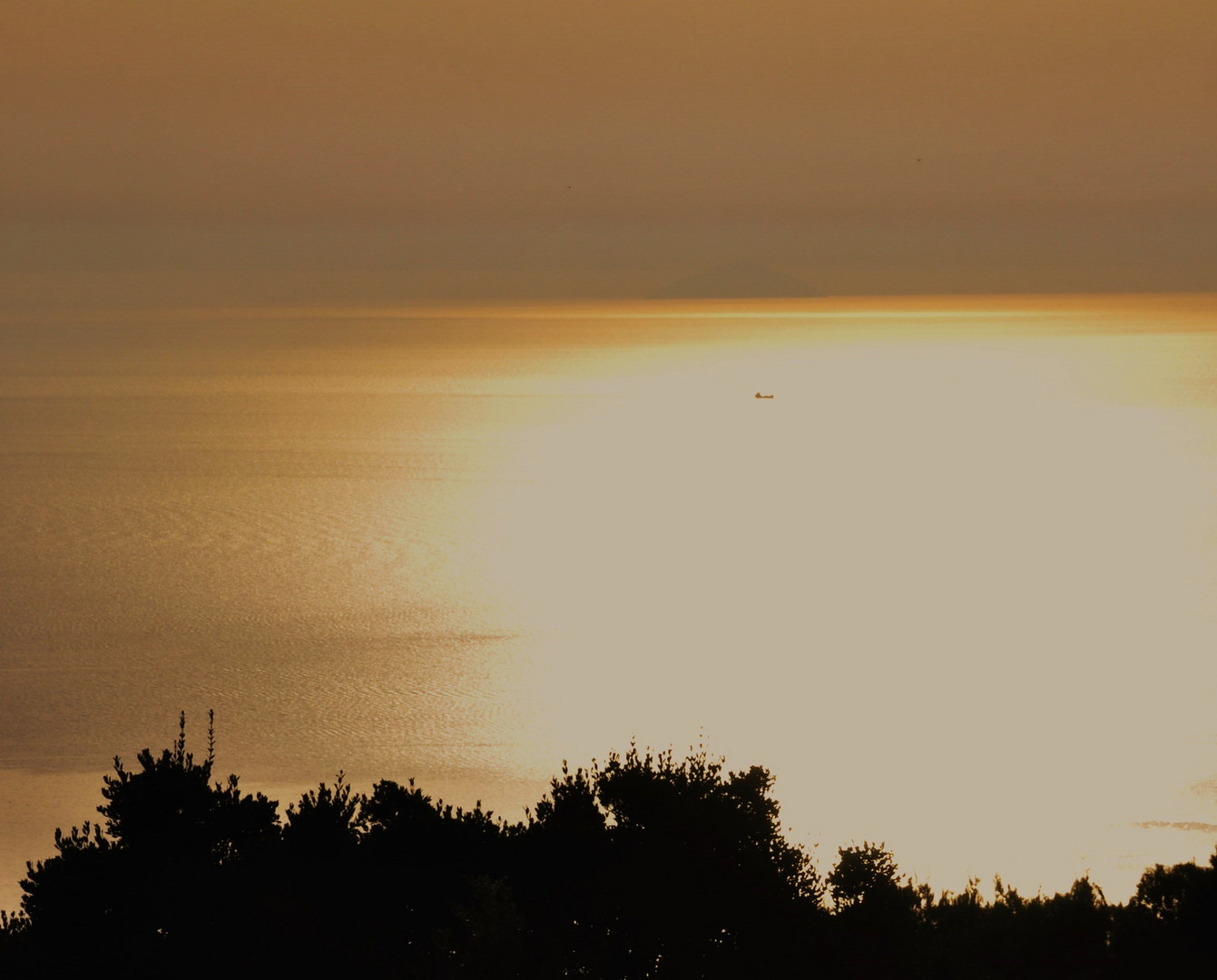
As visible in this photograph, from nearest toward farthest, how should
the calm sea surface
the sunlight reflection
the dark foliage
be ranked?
the dark foliage
the calm sea surface
the sunlight reflection

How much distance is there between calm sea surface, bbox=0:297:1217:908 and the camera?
28.1m

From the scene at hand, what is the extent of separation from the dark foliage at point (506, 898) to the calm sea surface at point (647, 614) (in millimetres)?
11041

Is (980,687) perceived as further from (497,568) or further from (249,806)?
(249,806)

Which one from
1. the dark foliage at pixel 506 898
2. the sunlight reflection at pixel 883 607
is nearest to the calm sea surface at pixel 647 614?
the sunlight reflection at pixel 883 607

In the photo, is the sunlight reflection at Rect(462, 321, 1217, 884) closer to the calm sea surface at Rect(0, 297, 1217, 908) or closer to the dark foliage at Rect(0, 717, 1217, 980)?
the calm sea surface at Rect(0, 297, 1217, 908)

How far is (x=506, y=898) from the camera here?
9273 millimetres

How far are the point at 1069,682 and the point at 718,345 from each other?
474ft

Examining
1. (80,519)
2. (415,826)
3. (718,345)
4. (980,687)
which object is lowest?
(415,826)

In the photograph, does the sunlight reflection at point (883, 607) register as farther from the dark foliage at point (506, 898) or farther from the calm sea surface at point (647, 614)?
the dark foliage at point (506, 898)

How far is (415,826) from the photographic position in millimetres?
11953

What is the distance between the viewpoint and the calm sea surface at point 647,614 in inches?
1108

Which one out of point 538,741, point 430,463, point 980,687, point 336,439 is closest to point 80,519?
point 430,463

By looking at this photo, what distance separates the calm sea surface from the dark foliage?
1104cm

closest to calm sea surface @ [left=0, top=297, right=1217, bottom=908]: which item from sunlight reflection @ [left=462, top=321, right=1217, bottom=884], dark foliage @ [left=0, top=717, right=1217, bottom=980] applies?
sunlight reflection @ [left=462, top=321, right=1217, bottom=884]
